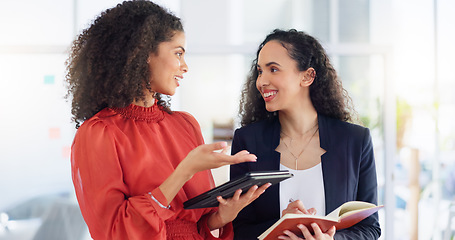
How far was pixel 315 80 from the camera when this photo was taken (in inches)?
81.0

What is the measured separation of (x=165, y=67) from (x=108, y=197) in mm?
481

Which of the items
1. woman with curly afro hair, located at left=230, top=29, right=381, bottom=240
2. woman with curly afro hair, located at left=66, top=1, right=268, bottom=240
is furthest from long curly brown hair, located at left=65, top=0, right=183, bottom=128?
woman with curly afro hair, located at left=230, top=29, right=381, bottom=240

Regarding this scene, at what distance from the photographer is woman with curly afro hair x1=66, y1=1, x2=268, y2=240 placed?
4.36 feet

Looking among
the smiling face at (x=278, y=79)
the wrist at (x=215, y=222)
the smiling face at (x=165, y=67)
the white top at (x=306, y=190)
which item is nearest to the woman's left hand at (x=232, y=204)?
the wrist at (x=215, y=222)

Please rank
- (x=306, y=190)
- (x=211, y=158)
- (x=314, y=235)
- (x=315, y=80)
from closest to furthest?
(x=211, y=158) → (x=314, y=235) → (x=306, y=190) → (x=315, y=80)

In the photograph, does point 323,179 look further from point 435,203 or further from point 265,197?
point 435,203

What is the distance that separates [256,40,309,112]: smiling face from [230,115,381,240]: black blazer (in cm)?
13

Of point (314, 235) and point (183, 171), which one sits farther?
point (314, 235)

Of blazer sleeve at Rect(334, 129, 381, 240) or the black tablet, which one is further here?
blazer sleeve at Rect(334, 129, 381, 240)

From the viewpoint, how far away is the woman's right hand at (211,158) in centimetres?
121

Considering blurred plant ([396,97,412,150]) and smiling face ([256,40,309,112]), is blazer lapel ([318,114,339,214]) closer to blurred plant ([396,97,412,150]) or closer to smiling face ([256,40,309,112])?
smiling face ([256,40,309,112])

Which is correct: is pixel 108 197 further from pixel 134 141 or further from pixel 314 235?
pixel 314 235

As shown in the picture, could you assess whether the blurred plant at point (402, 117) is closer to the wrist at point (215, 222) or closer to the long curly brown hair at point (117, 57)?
the wrist at point (215, 222)

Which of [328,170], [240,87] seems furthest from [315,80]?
[240,87]
